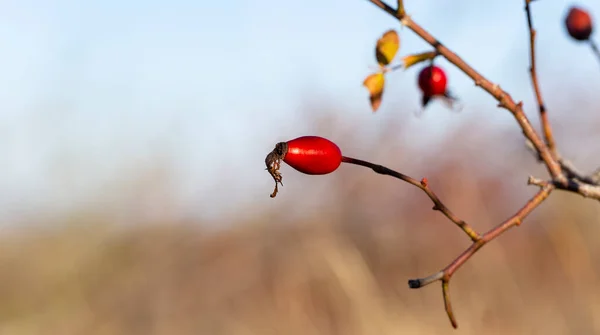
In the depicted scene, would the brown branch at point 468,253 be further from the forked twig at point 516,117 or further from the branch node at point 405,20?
the branch node at point 405,20

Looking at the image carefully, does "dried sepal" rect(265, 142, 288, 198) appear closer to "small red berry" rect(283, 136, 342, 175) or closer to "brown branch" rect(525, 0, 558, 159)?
"small red berry" rect(283, 136, 342, 175)

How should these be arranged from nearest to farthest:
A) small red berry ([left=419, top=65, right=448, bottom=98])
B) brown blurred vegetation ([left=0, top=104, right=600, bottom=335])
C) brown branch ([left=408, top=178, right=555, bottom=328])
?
brown branch ([left=408, top=178, right=555, bottom=328]) → small red berry ([left=419, top=65, right=448, bottom=98]) → brown blurred vegetation ([left=0, top=104, right=600, bottom=335])

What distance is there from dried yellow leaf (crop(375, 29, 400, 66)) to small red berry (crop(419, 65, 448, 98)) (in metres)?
0.18

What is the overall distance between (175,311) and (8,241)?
964 millimetres

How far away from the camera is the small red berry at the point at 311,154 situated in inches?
26.2

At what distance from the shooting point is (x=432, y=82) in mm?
936

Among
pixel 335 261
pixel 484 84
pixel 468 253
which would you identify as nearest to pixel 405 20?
pixel 484 84

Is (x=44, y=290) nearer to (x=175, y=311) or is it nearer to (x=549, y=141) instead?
(x=175, y=311)

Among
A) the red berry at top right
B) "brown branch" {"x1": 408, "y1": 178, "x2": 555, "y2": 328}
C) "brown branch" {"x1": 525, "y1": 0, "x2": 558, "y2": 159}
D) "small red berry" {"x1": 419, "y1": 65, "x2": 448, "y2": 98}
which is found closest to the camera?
"brown branch" {"x1": 408, "y1": 178, "x2": 555, "y2": 328}

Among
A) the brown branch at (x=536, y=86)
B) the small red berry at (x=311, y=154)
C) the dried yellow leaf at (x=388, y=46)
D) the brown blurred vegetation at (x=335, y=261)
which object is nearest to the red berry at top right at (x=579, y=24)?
the brown branch at (x=536, y=86)

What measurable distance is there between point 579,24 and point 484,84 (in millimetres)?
261

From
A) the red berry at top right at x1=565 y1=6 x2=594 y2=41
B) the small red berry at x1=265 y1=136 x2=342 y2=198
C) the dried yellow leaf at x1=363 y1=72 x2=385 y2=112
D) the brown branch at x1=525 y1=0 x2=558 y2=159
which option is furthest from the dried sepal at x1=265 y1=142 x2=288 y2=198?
the red berry at top right at x1=565 y1=6 x2=594 y2=41

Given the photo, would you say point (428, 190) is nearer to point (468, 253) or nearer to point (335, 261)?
point (468, 253)

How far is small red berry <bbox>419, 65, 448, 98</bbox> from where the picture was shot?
3.07 ft
